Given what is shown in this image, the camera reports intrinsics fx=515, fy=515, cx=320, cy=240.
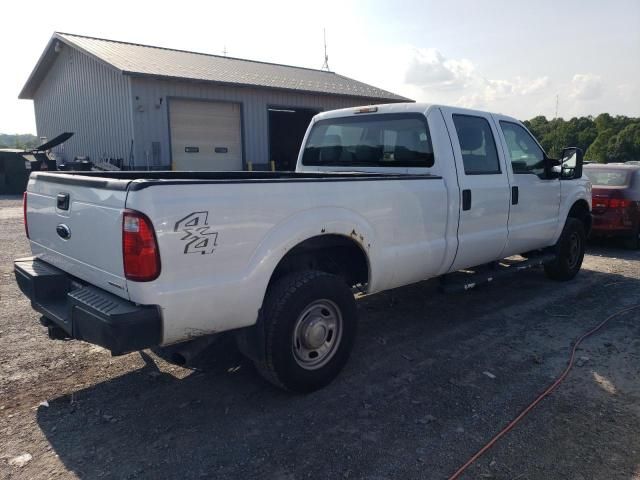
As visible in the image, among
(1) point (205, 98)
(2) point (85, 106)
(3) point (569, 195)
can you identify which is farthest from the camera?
(2) point (85, 106)

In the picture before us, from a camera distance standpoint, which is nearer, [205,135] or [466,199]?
[466,199]

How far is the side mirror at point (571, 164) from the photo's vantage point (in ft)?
20.7

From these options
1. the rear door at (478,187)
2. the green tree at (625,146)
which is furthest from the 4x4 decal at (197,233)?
the green tree at (625,146)

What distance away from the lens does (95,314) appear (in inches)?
113

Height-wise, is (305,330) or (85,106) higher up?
(85,106)

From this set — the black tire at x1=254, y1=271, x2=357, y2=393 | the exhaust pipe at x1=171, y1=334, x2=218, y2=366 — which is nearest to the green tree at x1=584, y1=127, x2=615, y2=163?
the black tire at x1=254, y1=271, x2=357, y2=393

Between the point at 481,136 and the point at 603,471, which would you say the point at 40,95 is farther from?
the point at 603,471

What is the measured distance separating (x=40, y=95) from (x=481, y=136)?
24.4 meters

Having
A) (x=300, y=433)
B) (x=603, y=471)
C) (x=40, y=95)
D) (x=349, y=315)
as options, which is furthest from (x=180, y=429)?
(x=40, y=95)

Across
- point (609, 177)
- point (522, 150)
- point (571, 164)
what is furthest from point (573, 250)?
point (609, 177)

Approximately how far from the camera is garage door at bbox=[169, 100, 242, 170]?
16.3m

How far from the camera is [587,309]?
5.70 m

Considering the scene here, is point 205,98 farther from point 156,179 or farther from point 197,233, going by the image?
point 197,233

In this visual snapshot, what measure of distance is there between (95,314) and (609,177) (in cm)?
944
